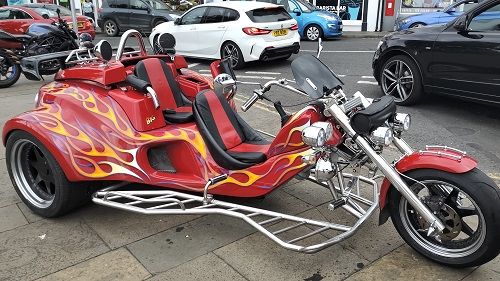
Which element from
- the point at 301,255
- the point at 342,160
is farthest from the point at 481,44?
the point at 301,255

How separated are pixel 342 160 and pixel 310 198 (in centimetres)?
96

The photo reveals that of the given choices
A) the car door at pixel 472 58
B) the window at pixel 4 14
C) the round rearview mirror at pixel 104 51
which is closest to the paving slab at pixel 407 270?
the round rearview mirror at pixel 104 51

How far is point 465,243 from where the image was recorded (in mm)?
2840

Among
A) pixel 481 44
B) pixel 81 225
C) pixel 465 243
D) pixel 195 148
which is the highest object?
pixel 481 44

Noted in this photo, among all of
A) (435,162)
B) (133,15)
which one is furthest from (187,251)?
(133,15)

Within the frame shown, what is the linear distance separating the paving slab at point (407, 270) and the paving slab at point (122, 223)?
1.44 meters

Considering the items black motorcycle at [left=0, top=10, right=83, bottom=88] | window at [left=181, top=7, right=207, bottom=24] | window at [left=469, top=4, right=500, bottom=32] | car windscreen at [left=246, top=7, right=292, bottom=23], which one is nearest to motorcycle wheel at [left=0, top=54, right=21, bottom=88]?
black motorcycle at [left=0, top=10, right=83, bottom=88]

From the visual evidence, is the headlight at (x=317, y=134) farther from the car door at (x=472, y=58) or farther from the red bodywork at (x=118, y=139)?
the car door at (x=472, y=58)

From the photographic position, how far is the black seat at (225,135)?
11.0ft

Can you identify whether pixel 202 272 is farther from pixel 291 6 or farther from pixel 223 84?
pixel 291 6

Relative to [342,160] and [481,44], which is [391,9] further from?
[342,160]

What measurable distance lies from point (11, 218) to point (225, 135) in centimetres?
185

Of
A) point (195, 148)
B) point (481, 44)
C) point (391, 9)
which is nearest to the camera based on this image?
point (195, 148)

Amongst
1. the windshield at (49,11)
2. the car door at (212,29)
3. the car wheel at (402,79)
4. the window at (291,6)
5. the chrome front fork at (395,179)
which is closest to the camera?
the chrome front fork at (395,179)
